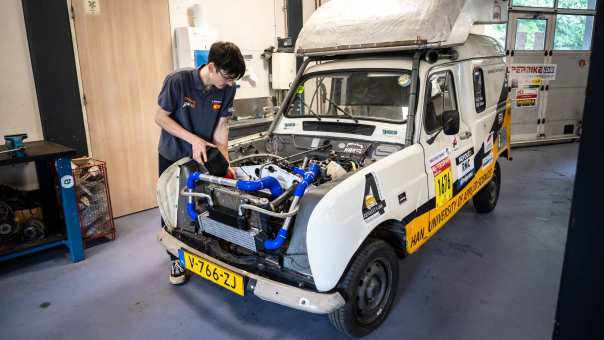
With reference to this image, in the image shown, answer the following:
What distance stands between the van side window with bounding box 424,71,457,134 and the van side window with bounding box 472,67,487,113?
42cm

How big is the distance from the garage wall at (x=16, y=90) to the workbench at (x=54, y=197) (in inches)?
7.0

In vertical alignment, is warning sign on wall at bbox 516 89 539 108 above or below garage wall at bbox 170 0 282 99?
below

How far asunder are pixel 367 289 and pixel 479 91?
2.33 metres

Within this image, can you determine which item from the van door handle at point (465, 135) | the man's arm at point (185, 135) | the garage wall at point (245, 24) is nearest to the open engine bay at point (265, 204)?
the man's arm at point (185, 135)

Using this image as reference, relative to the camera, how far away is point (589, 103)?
3.03 ft

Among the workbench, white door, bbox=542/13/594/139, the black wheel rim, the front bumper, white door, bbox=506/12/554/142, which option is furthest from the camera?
white door, bbox=542/13/594/139

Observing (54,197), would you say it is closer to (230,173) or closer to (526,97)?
(230,173)

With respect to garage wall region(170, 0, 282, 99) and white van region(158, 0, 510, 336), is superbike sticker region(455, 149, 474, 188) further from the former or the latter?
garage wall region(170, 0, 282, 99)

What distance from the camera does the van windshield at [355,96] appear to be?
317 centimetres

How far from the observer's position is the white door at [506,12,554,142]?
7.38 metres

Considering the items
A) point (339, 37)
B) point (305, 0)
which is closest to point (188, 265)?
point (339, 37)

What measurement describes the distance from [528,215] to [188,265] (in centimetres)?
368

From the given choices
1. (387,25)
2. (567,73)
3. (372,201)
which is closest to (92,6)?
(387,25)

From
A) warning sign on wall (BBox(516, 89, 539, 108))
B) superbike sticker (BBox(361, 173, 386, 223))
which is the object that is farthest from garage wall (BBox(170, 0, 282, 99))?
warning sign on wall (BBox(516, 89, 539, 108))
